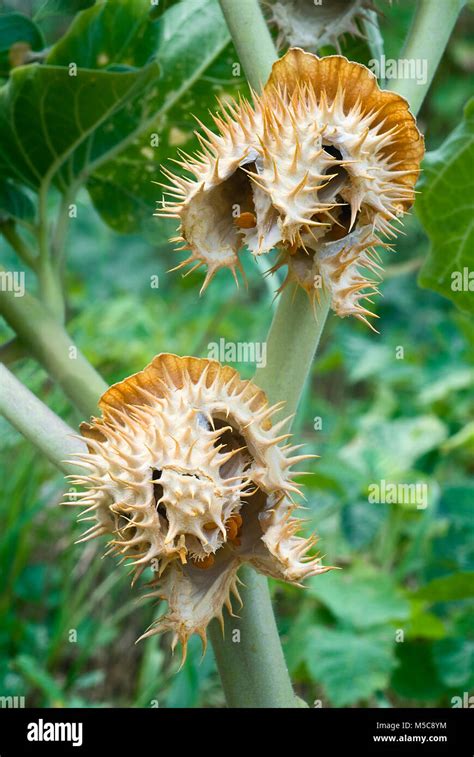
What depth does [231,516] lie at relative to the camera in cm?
54

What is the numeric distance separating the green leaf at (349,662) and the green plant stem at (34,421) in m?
0.68

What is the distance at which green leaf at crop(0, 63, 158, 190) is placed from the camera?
74 cm

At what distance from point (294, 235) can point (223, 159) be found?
66mm

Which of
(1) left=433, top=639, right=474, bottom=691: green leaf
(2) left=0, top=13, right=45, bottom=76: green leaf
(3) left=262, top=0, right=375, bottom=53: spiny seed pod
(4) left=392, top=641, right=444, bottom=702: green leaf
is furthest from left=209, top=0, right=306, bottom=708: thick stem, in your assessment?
(4) left=392, top=641, right=444, bottom=702: green leaf

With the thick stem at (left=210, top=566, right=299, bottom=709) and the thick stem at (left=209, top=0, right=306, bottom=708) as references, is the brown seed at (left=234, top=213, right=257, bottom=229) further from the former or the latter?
the thick stem at (left=210, top=566, right=299, bottom=709)

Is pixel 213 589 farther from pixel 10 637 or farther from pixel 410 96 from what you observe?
pixel 10 637

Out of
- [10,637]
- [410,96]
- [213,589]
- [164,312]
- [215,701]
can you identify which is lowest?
[215,701]

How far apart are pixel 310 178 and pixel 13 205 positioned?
39cm

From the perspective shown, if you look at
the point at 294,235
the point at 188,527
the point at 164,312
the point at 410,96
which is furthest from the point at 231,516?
the point at 164,312

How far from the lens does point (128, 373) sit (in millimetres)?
1766

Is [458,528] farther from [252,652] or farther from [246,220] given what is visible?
[246,220]

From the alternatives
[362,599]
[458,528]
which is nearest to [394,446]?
[458,528]

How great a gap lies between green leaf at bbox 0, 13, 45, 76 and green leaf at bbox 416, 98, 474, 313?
402mm
